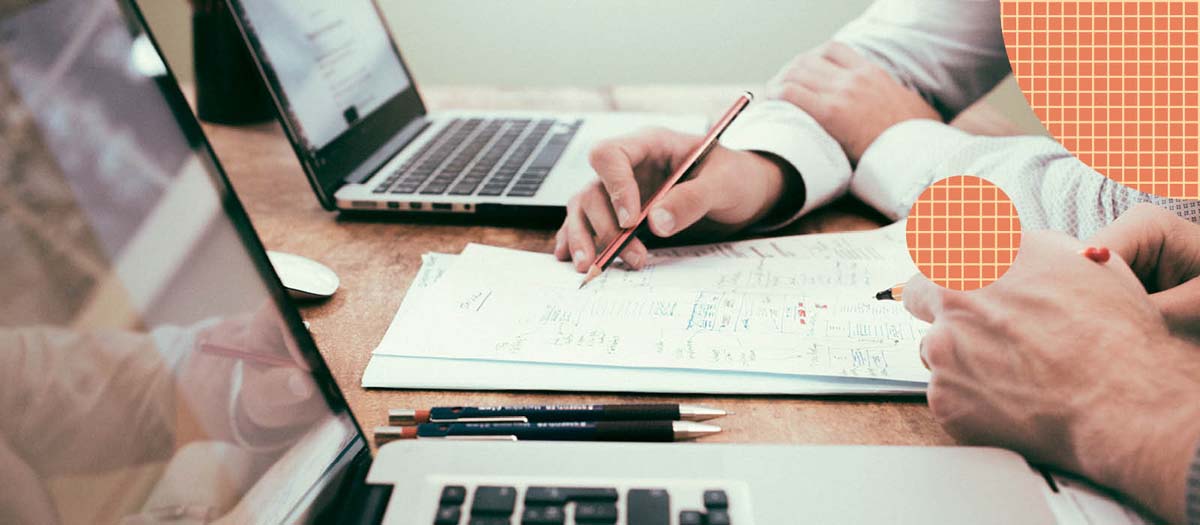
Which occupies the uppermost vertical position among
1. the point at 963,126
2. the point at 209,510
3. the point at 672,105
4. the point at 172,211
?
the point at 172,211

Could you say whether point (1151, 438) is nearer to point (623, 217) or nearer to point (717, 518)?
point (717, 518)

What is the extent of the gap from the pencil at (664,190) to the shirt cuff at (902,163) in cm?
19

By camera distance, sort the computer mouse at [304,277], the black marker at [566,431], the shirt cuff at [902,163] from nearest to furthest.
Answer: the black marker at [566,431] < the computer mouse at [304,277] < the shirt cuff at [902,163]

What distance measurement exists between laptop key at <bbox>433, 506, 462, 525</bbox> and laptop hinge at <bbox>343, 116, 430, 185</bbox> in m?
0.49

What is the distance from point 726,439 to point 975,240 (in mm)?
175

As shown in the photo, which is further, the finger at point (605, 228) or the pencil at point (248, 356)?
the finger at point (605, 228)

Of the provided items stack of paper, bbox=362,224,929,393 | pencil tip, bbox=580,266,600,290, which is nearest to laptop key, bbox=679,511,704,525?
stack of paper, bbox=362,224,929,393

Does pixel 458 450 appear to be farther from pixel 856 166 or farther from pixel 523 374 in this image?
pixel 856 166

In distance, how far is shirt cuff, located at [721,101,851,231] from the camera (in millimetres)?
690

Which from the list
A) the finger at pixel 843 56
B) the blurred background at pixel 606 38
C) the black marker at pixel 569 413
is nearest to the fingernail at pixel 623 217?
the black marker at pixel 569 413

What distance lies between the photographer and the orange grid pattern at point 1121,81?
0.44m

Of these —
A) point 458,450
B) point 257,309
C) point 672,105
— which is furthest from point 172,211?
point 672,105

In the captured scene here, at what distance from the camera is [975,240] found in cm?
41

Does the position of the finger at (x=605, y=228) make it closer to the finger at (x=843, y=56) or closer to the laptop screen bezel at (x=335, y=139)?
the laptop screen bezel at (x=335, y=139)
